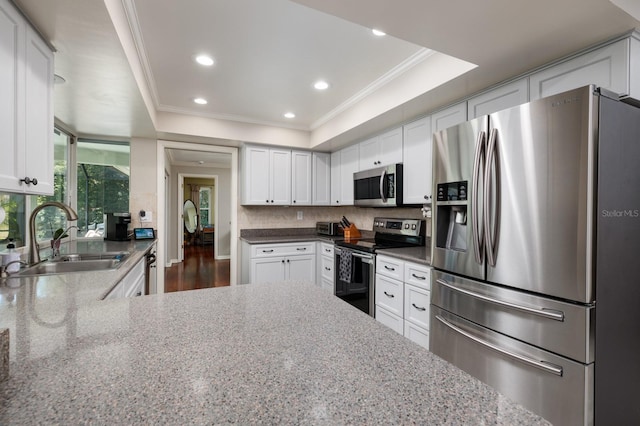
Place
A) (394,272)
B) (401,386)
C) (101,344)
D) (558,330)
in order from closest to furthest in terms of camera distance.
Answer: (401,386) < (101,344) < (558,330) < (394,272)

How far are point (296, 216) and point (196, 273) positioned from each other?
8.53 feet

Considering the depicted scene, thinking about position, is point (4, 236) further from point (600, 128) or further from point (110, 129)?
point (600, 128)

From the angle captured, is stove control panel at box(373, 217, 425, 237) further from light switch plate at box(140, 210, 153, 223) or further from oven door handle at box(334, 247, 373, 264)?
light switch plate at box(140, 210, 153, 223)

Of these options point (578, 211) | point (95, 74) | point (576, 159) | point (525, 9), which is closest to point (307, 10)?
point (525, 9)

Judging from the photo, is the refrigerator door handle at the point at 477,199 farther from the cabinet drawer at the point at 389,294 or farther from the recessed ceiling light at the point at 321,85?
the recessed ceiling light at the point at 321,85

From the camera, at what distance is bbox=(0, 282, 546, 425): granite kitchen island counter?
54 centimetres

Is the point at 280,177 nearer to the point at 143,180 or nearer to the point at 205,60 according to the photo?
the point at 143,180

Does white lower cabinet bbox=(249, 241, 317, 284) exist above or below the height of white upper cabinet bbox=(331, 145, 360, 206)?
below

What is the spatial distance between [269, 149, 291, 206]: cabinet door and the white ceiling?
85 centimetres

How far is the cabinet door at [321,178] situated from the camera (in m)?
4.35

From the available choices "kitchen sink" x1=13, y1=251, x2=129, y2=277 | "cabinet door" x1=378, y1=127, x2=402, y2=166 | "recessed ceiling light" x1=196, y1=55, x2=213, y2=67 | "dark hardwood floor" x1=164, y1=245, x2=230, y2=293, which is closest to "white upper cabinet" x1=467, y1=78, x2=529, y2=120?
"cabinet door" x1=378, y1=127, x2=402, y2=166

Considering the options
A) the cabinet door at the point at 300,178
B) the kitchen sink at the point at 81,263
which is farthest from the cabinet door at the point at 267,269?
the kitchen sink at the point at 81,263

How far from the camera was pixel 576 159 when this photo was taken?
4.44ft

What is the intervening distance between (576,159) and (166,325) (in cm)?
179
